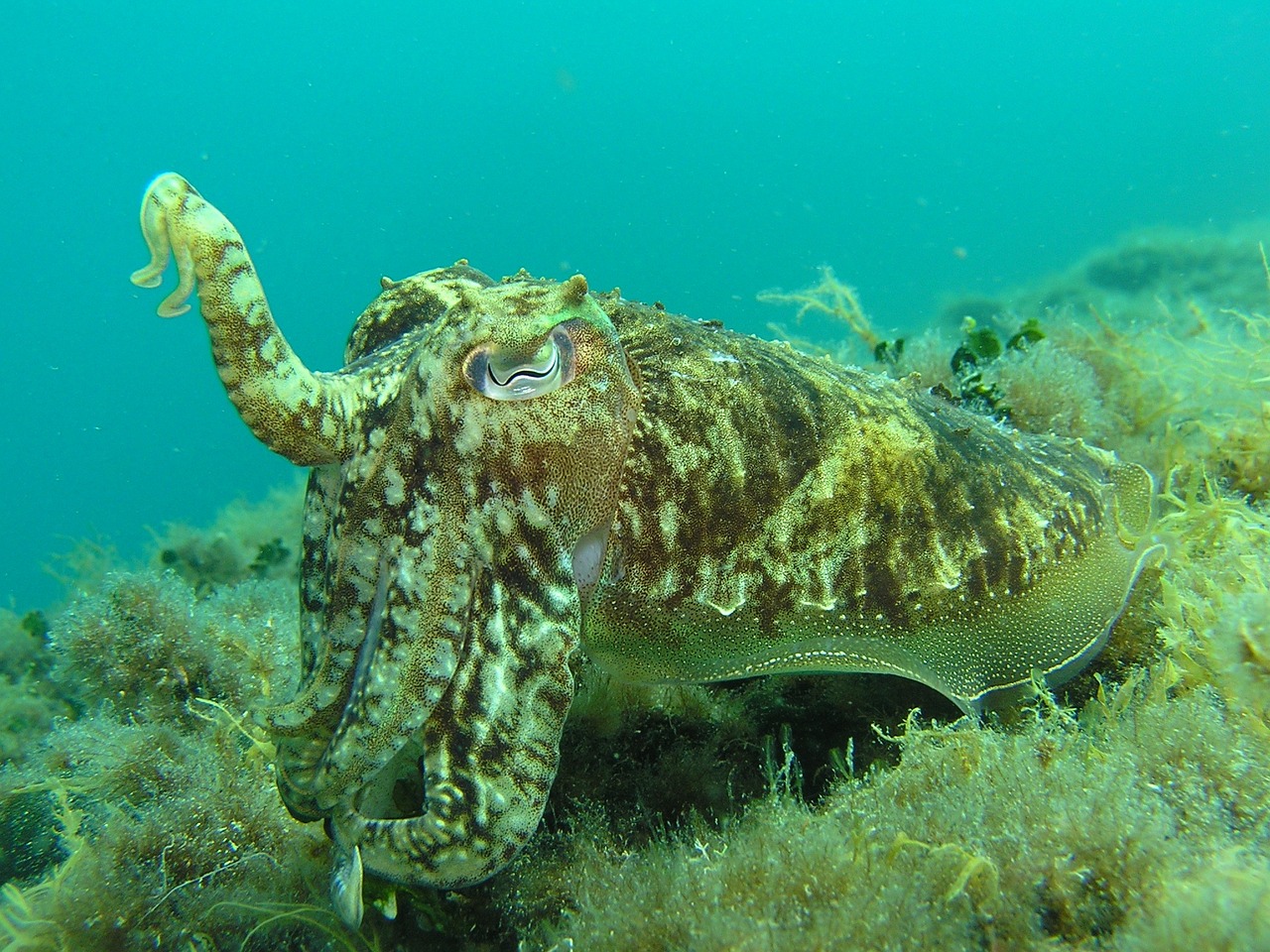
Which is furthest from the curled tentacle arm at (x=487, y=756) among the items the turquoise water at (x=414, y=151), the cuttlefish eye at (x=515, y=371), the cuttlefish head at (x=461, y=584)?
the turquoise water at (x=414, y=151)

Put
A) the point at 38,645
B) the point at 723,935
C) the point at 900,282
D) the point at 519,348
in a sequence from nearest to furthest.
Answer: the point at 723,935, the point at 519,348, the point at 38,645, the point at 900,282

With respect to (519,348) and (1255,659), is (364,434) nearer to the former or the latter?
(519,348)

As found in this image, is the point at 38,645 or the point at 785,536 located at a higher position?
the point at 38,645

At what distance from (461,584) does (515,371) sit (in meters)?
0.69

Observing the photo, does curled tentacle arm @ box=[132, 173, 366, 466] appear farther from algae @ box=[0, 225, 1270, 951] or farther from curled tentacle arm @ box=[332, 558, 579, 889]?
algae @ box=[0, 225, 1270, 951]

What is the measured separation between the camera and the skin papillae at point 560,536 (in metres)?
2.14

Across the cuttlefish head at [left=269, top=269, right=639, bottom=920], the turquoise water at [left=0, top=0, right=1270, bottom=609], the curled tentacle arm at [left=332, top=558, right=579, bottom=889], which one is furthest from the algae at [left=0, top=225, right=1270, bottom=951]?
the turquoise water at [left=0, top=0, right=1270, bottom=609]

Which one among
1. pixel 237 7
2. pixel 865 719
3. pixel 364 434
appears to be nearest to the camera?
pixel 364 434

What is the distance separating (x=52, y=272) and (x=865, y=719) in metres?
203

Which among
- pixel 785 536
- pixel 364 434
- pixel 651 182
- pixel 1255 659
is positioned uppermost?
pixel 651 182

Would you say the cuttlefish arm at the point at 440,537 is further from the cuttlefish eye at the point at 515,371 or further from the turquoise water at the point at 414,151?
the turquoise water at the point at 414,151

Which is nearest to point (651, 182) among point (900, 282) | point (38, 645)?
point (900, 282)

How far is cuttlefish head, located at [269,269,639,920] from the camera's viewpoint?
6.99 ft

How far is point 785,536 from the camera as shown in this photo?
8.38 feet
